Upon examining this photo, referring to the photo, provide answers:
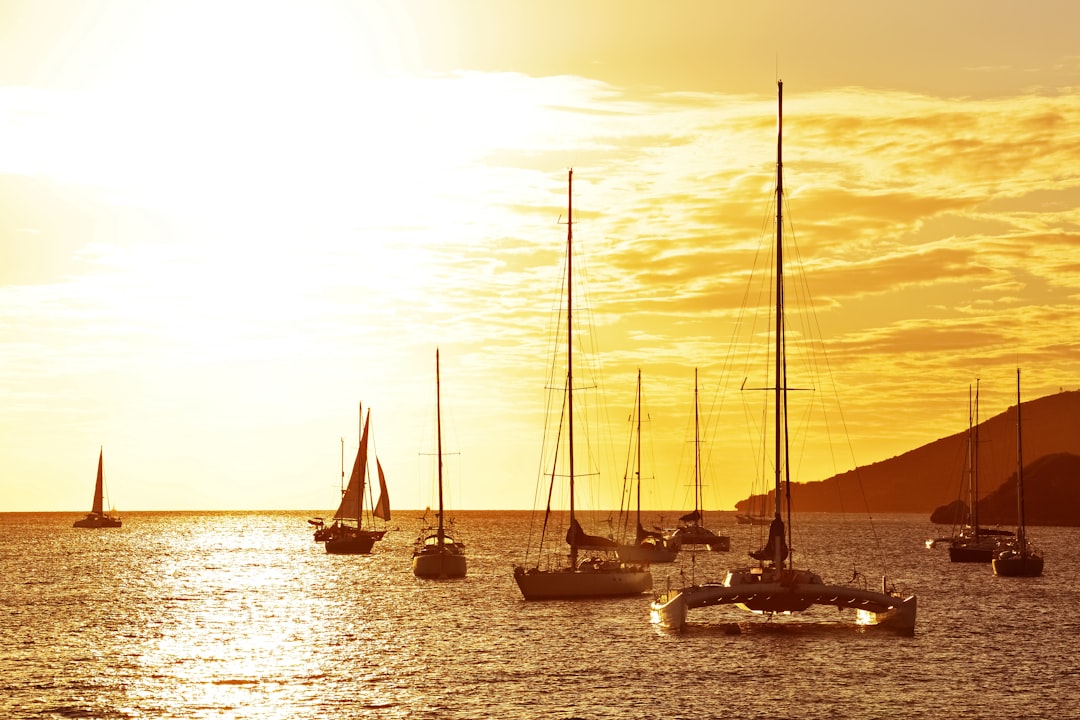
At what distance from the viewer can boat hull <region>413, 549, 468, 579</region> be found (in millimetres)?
113000

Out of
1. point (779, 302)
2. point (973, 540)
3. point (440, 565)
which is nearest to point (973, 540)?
point (973, 540)

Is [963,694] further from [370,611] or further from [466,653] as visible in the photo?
[370,611]

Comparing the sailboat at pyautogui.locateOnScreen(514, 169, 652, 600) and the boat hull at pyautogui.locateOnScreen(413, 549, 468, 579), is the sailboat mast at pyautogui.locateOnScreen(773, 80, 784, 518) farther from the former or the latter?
the boat hull at pyautogui.locateOnScreen(413, 549, 468, 579)

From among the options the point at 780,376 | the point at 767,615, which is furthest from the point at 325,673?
the point at 767,615

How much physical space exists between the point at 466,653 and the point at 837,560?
10251 centimetres

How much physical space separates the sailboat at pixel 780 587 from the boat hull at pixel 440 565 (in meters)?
46.9

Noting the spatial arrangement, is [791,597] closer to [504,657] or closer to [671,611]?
[671,611]

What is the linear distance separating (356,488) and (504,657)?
3653 inches

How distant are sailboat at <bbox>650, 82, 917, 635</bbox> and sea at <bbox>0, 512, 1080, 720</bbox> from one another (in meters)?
1.79

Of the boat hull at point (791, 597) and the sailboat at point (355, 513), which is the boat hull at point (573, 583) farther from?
the sailboat at point (355, 513)

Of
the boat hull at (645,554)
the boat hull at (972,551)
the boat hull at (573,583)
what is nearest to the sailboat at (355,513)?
the boat hull at (645,554)

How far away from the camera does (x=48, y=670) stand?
196 feet

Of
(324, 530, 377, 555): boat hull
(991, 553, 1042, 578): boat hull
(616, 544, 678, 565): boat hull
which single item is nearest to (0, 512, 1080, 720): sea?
(991, 553, 1042, 578): boat hull

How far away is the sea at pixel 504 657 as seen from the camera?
49.7 meters
